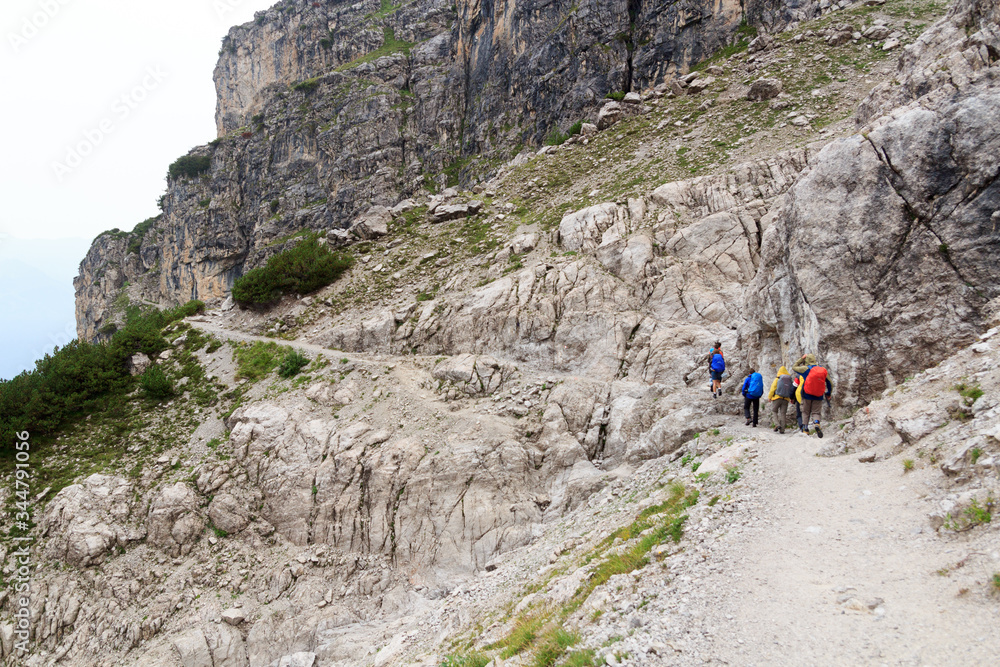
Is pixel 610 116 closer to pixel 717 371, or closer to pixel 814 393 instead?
pixel 717 371

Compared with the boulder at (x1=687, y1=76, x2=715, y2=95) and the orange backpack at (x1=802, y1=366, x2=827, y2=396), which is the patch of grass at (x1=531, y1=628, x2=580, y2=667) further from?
the boulder at (x1=687, y1=76, x2=715, y2=95)

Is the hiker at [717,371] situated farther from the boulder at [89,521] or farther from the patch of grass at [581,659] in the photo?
the boulder at [89,521]

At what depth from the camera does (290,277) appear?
115 feet

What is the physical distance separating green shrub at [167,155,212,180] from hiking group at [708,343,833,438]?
369 ft

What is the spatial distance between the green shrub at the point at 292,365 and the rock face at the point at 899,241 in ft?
80.0

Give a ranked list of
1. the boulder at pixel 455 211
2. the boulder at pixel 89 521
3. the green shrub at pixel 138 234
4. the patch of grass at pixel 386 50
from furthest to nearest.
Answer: the green shrub at pixel 138 234 → the patch of grass at pixel 386 50 → the boulder at pixel 455 211 → the boulder at pixel 89 521

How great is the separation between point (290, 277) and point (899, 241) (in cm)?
3412

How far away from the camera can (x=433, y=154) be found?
235 feet

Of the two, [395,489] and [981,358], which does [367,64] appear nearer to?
[395,489]

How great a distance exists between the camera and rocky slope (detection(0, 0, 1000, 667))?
381 inches

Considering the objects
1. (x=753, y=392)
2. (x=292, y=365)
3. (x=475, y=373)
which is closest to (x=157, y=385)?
(x=292, y=365)

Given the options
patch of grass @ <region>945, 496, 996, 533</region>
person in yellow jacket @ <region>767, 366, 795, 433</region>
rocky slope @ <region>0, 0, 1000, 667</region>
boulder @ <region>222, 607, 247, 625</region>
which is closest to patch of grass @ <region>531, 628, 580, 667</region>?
rocky slope @ <region>0, 0, 1000, 667</region>

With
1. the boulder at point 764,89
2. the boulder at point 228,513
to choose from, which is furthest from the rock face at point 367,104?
the boulder at point 228,513

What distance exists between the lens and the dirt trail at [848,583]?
5062 millimetres
